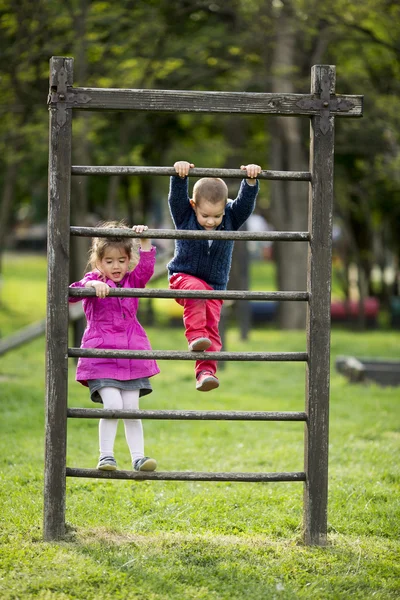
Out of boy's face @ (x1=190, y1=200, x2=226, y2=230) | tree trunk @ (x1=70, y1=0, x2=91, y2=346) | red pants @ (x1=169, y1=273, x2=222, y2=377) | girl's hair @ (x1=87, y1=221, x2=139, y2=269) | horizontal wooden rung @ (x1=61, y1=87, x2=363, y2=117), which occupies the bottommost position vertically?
red pants @ (x1=169, y1=273, x2=222, y2=377)

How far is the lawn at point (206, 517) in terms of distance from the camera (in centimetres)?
411

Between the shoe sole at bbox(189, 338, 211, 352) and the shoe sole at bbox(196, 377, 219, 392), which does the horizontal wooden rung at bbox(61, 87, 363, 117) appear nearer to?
the shoe sole at bbox(189, 338, 211, 352)

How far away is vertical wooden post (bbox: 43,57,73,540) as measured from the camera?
14.9 ft

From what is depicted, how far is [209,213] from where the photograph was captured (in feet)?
16.1

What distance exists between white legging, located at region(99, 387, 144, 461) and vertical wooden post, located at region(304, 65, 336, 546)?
95 cm

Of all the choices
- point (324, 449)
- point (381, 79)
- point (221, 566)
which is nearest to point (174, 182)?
point (324, 449)

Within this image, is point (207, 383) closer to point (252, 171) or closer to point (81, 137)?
point (252, 171)

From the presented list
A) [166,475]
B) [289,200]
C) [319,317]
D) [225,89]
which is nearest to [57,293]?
[166,475]

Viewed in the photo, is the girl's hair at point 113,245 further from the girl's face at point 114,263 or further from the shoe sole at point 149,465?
the shoe sole at point 149,465

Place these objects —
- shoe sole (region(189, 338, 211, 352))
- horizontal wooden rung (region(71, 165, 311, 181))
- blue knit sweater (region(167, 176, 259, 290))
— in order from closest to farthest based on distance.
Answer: horizontal wooden rung (region(71, 165, 311, 181)) → shoe sole (region(189, 338, 211, 352)) → blue knit sweater (region(167, 176, 259, 290))

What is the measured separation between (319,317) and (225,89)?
12.7 m

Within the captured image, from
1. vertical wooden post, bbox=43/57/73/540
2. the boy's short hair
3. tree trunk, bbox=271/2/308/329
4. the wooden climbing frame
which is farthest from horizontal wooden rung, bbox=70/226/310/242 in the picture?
tree trunk, bbox=271/2/308/329

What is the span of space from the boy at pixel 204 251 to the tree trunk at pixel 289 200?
12468 millimetres

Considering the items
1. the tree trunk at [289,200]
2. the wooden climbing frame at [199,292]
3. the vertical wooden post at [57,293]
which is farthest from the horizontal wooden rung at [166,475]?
the tree trunk at [289,200]
